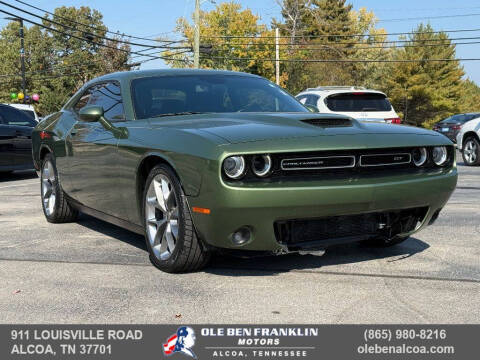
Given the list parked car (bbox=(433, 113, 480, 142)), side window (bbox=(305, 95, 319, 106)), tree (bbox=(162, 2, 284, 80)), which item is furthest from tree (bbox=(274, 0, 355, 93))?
side window (bbox=(305, 95, 319, 106))

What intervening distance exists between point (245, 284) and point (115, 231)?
2.46 metres

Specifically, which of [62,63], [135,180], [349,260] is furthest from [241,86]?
[62,63]

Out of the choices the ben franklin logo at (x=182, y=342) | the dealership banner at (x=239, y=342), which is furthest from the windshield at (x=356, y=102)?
the ben franklin logo at (x=182, y=342)

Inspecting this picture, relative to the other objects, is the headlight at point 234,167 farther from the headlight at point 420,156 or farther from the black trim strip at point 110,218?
the headlight at point 420,156

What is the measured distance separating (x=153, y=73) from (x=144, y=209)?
1.43m

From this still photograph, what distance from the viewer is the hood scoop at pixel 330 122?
4.45m

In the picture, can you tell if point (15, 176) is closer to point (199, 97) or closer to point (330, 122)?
point (199, 97)

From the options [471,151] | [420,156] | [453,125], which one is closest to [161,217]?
[420,156]

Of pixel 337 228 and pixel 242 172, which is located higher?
pixel 242 172

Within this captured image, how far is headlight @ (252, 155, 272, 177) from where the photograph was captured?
12.7ft

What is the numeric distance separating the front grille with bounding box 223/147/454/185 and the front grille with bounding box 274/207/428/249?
0.27 meters

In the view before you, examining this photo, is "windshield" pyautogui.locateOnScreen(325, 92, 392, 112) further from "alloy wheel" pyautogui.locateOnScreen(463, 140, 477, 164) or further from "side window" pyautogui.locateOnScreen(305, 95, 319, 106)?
"alloy wheel" pyautogui.locateOnScreen(463, 140, 477, 164)

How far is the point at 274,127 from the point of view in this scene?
14.0ft

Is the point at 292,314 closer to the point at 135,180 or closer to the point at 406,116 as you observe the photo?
the point at 135,180
